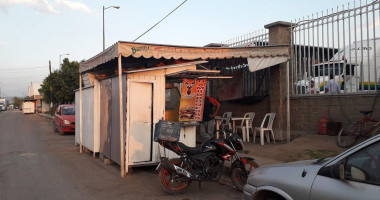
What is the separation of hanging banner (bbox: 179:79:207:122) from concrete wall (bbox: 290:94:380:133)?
3.59 m

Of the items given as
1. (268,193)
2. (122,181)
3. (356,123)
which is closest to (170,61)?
(122,181)

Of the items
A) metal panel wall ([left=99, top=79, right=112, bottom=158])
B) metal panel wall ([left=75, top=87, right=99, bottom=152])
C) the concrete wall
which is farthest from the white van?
metal panel wall ([left=75, top=87, right=99, bottom=152])

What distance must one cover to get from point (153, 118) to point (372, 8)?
5877 mm

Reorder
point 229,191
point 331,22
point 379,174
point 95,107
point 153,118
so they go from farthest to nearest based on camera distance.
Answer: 1. point 95,107
2. point 331,22
3. point 153,118
4. point 229,191
5. point 379,174

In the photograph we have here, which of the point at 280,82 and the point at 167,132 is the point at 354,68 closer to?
the point at 280,82

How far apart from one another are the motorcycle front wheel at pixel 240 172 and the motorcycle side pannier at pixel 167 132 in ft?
3.91

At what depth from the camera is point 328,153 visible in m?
8.00

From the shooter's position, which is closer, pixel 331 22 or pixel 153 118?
pixel 153 118

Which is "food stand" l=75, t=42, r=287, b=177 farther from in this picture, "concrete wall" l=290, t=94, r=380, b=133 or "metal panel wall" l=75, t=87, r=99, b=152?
"concrete wall" l=290, t=94, r=380, b=133

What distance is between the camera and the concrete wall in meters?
8.42

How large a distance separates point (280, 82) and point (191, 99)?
3.87m

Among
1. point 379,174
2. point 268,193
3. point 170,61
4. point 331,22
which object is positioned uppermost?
point 331,22

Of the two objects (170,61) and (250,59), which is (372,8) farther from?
(170,61)

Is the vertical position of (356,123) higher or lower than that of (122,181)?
higher
